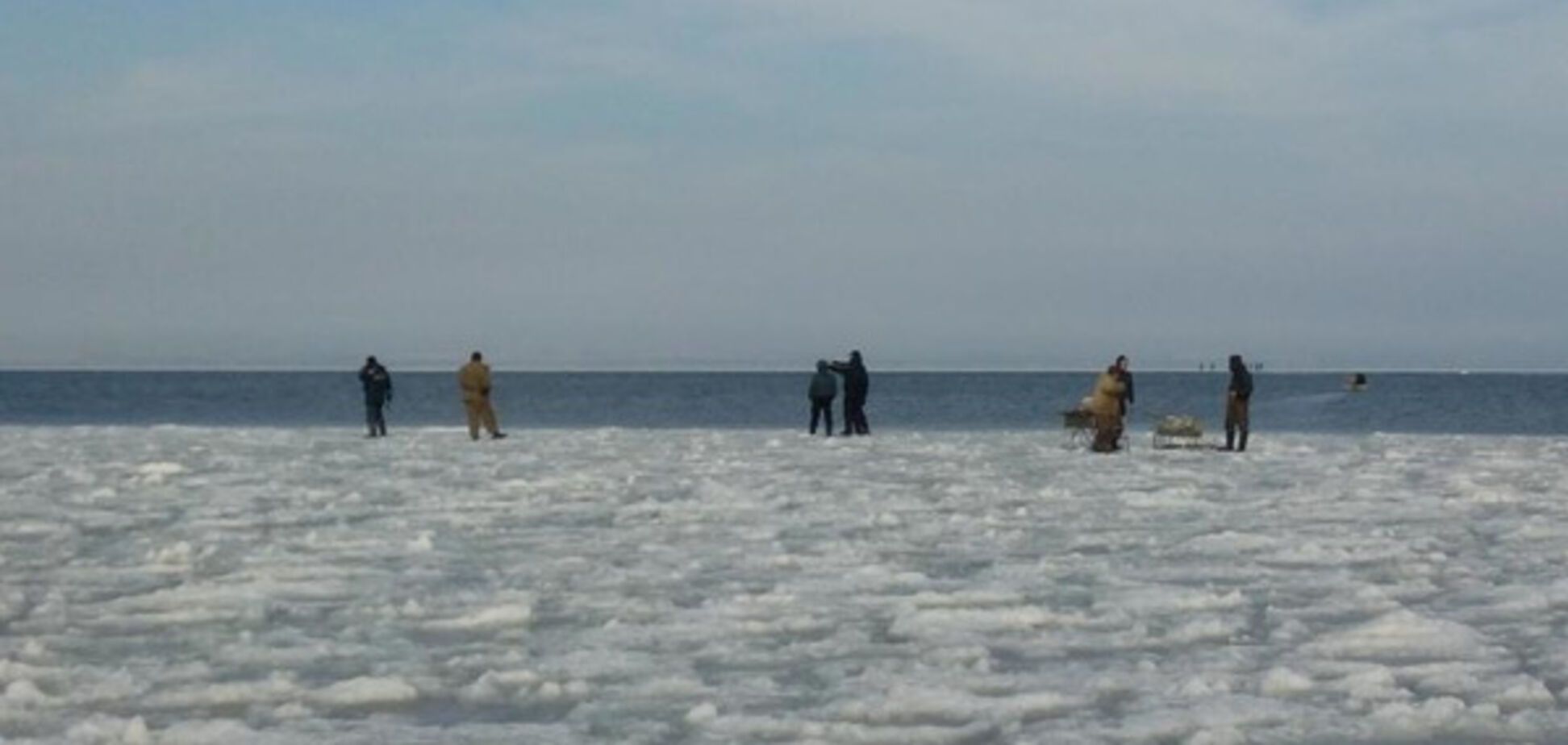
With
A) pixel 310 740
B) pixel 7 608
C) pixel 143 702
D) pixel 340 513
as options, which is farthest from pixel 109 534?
pixel 310 740

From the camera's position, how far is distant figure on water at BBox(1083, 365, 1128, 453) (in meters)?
29.6

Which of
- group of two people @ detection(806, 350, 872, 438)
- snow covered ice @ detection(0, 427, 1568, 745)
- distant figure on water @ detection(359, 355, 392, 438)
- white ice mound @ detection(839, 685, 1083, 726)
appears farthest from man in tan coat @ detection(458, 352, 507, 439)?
white ice mound @ detection(839, 685, 1083, 726)

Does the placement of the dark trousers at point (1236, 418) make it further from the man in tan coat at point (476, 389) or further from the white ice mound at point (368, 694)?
the white ice mound at point (368, 694)

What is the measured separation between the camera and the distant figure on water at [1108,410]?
29641mm

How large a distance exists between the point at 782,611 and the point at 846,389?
23.9 meters

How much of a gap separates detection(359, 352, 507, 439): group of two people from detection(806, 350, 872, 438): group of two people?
506 centimetres

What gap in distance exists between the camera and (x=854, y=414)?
35.8 metres

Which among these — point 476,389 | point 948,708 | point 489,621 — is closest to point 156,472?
point 476,389

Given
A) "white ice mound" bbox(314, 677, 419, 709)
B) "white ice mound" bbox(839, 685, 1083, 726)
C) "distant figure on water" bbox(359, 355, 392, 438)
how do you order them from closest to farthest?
"white ice mound" bbox(839, 685, 1083, 726) < "white ice mound" bbox(314, 677, 419, 709) < "distant figure on water" bbox(359, 355, 392, 438)

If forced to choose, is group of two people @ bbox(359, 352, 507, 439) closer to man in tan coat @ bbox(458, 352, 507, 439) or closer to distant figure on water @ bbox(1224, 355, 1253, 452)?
man in tan coat @ bbox(458, 352, 507, 439)

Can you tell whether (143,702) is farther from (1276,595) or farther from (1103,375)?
(1103,375)

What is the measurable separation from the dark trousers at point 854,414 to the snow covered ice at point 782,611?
41.0 ft

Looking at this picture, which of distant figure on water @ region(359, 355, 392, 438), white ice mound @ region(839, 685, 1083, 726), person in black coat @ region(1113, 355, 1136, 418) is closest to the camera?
white ice mound @ region(839, 685, 1083, 726)

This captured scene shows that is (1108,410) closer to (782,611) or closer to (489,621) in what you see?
(782,611)
